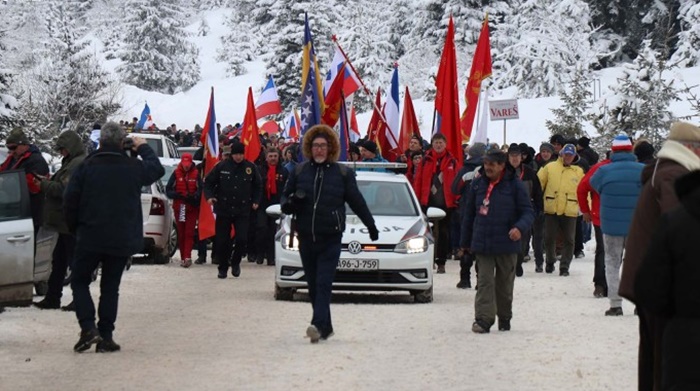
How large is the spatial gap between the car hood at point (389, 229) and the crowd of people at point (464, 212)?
33.6 inches

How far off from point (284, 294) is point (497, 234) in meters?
4.00

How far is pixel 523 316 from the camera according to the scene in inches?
631

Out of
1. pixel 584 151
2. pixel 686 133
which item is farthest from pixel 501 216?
pixel 584 151

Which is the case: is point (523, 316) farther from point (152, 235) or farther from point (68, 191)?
point (152, 235)

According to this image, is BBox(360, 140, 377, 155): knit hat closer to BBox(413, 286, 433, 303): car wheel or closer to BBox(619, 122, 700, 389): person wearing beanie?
BBox(413, 286, 433, 303): car wheel

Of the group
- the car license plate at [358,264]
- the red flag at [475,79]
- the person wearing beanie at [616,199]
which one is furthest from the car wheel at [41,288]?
the red flag at [475,79]

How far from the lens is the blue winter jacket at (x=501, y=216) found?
561 inches

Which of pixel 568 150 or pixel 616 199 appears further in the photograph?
pixel 568 150

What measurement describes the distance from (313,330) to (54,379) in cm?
281

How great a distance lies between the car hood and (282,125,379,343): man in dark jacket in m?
3.68

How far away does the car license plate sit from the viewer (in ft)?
55.5

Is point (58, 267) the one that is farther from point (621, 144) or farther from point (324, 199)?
point (621, 144)

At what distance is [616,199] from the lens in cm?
1559

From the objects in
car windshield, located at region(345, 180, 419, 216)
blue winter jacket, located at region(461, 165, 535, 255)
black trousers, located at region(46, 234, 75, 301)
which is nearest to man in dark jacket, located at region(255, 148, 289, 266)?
car windshield, located at region(345, 180, 419, 216)
